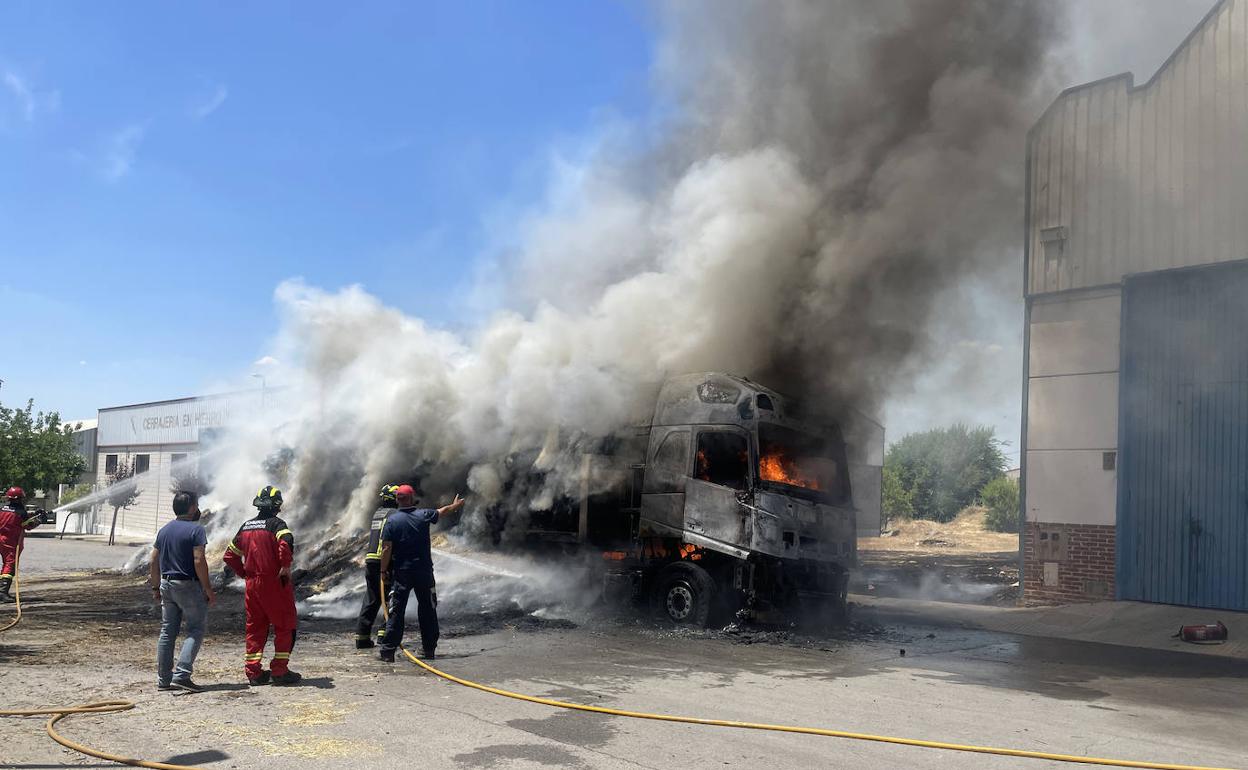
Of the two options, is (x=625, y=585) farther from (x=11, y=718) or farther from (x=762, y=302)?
(x=11, y=718)

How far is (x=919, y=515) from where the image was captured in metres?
48.9

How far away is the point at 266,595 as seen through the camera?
687 centimetres

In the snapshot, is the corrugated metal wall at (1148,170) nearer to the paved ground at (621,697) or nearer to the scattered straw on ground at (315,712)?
the paved ground at (621,697)

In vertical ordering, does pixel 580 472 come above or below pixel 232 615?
above

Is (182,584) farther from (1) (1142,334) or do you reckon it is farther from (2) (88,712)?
(1) (1142,334)

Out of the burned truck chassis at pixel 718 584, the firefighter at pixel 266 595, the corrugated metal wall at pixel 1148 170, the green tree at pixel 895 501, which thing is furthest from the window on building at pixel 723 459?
the green tree at pixel 895 501

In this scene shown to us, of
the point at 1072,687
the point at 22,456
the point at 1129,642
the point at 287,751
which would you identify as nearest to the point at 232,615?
the point at 287,751

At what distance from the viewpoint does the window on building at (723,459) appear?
10305 mm

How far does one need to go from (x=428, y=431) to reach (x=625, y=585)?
430 cm

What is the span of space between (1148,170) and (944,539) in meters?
23.6

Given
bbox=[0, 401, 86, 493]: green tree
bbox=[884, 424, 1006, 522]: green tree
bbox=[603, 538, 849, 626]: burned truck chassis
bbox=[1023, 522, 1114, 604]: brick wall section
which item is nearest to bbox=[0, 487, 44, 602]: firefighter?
bbox=[603, 538, 849, 626]: burned truck chassis

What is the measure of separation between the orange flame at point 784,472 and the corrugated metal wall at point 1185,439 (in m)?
5.11

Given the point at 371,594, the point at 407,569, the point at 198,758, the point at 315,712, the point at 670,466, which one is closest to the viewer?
the point at 198,758

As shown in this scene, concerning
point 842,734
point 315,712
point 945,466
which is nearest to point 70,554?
point 315,712
